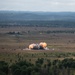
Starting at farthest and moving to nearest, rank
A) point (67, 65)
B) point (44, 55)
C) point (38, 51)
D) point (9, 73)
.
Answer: point (38, 51) → point (44, 55) → point (67, 65) → point (9, 73)

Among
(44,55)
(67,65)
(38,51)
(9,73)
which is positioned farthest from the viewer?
(38,51)

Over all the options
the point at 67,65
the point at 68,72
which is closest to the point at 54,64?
the point at 67,65

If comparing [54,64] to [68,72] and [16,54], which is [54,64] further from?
[16,54]

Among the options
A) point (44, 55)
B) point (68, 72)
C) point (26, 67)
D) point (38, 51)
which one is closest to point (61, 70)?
point (68, 72)

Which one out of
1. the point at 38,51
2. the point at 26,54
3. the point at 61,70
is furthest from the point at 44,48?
the point at 61,70

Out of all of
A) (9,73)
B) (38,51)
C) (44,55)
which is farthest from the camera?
(38,51)

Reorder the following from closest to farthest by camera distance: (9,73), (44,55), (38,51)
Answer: (9,73)
(44,55)
(38,51)

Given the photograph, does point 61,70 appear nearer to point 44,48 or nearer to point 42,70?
point 42,70

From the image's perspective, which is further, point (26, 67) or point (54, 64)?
point (54, 64)

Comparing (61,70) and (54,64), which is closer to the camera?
(61,70)
